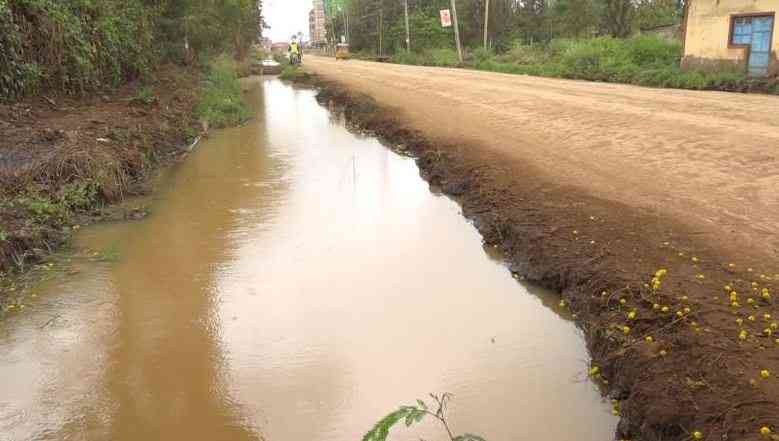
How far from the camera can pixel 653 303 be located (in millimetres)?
A: 4656

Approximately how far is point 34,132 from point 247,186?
318 centimetres

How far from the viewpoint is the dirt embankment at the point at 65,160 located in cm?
697

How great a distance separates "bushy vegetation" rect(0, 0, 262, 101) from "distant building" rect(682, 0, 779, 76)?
1693cm

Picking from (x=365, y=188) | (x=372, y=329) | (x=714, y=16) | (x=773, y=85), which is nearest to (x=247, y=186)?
(x=365, y=188)

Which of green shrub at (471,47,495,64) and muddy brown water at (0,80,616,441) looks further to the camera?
green shrub at (471,47,495,64)

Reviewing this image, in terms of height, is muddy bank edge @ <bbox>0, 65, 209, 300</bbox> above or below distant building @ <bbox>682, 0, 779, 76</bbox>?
below

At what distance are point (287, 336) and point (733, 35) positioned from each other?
19543 mm

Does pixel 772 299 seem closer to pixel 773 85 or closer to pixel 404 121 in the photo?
pixel 404 121

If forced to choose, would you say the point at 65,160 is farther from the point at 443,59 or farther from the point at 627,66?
the point at 443,59

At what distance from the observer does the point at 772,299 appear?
173 inches

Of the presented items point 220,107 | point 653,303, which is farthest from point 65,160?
point 220,107

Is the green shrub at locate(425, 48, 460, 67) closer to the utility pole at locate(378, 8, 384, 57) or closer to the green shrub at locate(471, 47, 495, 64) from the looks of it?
the green shrub at locate(471, 47, 495, 64)

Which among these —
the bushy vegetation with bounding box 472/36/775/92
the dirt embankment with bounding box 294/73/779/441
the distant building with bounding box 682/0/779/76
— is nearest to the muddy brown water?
the dirt embankment with bounding box 294/73/779/441

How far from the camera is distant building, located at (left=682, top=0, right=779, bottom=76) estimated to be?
18391 mm
